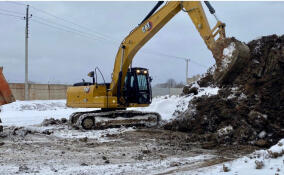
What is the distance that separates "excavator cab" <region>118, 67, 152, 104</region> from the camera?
12031 mm

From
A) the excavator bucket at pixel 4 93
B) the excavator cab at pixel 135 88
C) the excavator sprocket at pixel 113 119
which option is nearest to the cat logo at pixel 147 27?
the excavator cab at pixel 135 88

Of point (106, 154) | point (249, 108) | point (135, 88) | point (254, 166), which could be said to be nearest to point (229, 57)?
point (249, 108)

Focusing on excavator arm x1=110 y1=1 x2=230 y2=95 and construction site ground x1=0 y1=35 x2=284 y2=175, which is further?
excavator arm x1=110 y1=1 x2=230 y2=95

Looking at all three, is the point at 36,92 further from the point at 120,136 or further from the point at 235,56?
the point at 235,56

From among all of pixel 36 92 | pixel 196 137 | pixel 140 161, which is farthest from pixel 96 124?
pixel 36 92

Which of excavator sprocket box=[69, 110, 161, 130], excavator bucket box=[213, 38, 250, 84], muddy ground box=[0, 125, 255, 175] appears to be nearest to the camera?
muddy ground box=[0, 125, 255, 175]

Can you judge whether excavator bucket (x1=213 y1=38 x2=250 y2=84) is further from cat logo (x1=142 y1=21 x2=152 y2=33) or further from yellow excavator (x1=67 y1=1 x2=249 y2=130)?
cat logo (x1=142 y1=21 x2=152 y2=33)

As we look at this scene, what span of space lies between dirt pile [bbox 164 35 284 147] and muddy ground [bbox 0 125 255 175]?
2.54ft

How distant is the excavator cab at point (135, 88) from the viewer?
12031 mm

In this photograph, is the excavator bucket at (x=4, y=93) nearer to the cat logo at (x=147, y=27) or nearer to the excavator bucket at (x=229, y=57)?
the cat logo at (x=147, y=27)

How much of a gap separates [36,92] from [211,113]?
2977 cm

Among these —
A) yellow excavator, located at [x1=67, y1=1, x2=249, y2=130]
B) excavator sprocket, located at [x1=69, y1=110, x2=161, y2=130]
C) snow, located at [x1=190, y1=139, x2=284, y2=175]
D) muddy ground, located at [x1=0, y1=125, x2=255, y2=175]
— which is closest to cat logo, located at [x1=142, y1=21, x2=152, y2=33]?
yellow excavator, located at [x1=67, y1=1, x2=249, y2=130]

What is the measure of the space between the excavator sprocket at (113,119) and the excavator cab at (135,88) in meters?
0.51

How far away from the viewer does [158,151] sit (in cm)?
743
